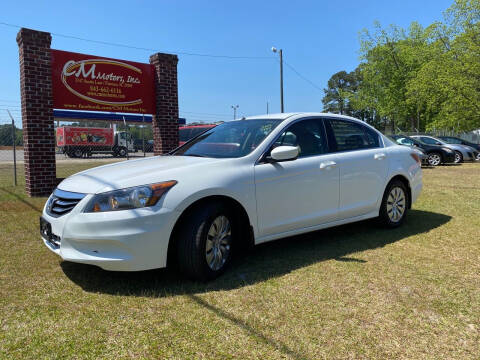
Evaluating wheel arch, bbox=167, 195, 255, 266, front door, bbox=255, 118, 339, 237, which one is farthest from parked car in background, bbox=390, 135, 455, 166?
wheel arch, bbox=167, 195, 255, 266

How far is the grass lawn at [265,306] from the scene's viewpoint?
2.52 m

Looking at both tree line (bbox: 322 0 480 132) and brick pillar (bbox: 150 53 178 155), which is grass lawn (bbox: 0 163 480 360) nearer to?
brick pillar (bbox: 150 53 178 155)

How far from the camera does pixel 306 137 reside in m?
4.54

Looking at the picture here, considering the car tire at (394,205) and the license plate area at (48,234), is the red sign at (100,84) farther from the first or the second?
the car tire at (394,205)

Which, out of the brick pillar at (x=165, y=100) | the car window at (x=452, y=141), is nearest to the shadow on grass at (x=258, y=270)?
the brick pillar at (x=165, y=100)

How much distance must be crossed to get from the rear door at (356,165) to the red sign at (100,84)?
248 inches

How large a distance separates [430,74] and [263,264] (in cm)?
2821

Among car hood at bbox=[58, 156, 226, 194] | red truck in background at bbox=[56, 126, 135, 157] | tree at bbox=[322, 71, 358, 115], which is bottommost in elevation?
car hood at bbox=[58, 156, 226, 194]

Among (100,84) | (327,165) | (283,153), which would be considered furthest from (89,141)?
(283,153)

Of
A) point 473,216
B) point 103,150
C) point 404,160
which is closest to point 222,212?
point 404,160

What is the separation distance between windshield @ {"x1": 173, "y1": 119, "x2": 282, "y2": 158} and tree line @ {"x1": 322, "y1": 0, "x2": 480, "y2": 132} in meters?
26.0

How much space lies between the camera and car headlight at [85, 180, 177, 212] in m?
3.26

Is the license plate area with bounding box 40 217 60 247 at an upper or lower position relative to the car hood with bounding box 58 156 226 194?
lower

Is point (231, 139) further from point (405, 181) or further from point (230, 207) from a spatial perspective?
point (405, 181)
